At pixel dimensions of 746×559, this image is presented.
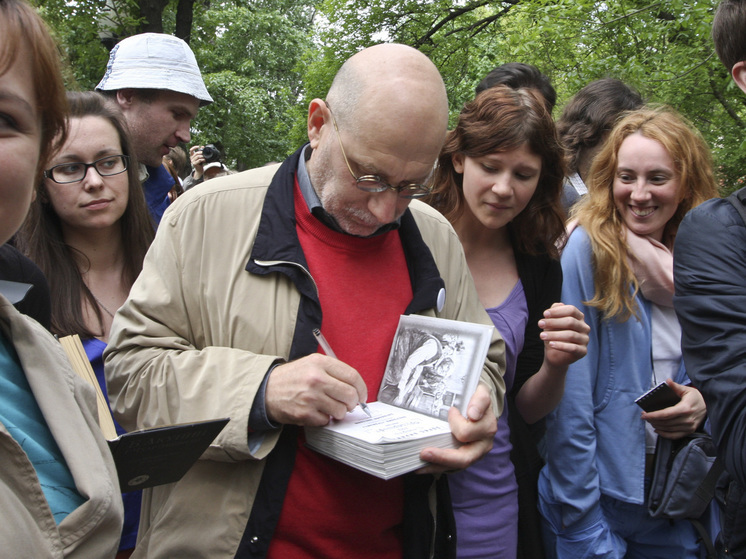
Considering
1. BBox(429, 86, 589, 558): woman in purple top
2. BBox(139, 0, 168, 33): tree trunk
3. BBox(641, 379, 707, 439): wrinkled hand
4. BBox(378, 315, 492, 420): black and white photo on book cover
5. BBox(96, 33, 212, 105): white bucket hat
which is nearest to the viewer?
BBox(378, 315, 492, 420): black and white photo on book cover

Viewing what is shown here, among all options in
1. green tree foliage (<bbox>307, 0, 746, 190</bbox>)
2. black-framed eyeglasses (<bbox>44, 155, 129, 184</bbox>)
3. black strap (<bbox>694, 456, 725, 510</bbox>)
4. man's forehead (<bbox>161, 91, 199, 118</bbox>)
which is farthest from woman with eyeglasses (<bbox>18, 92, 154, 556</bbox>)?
green tree foliage (<bbox>307, 0, 746, 190</bbox>)

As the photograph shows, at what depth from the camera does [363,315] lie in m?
1.90

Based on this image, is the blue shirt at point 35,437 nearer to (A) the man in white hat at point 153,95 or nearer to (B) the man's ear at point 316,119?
(B) the man's ear at point 316,119

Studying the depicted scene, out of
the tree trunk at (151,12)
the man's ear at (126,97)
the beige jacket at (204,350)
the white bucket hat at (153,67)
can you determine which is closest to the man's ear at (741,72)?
the beige jacket at (204,350)

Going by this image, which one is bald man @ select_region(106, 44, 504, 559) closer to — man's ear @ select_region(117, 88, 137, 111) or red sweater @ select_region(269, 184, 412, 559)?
red sweater @ select_region(269, 184, 412, 559)

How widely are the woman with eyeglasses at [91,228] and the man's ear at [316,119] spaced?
2.90ft

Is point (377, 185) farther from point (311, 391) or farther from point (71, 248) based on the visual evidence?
point (71, 248)

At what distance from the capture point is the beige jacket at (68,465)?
963 millimetres

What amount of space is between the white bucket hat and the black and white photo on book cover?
2055 millimetres

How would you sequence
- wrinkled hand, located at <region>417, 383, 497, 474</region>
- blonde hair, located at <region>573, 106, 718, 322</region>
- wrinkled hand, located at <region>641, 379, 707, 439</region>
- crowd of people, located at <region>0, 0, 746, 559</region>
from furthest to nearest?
blonde hair, located at <region>573, 106, 718, 322</region>, wrinkled hand, located at <region>641, 379, 707, 439</region>, wrinkled hand, located at <region>417, 383, 497, 474</region>, crowd of people, located at <region>0, 0, 746, 559</region>

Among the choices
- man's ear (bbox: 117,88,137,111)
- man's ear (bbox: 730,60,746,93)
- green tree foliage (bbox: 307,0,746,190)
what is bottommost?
man's ear (bbox: 117,88,137,111)

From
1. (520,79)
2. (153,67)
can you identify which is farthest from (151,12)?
(520,79)

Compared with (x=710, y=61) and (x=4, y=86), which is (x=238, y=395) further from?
(x=710, y=61)

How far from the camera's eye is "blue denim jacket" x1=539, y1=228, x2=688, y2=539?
240 cm
